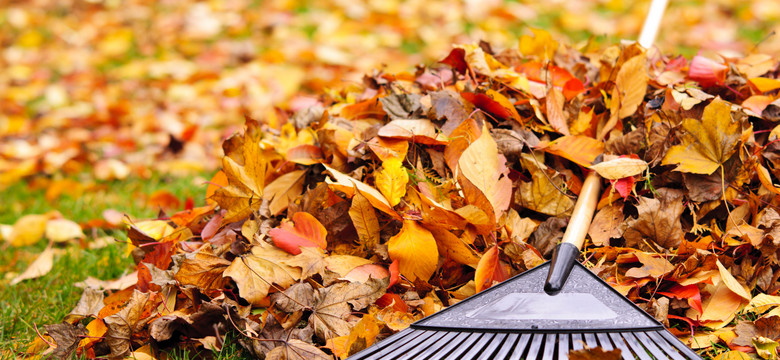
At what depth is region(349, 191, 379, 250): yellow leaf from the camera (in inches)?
49.8

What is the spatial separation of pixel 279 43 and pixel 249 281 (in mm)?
2867

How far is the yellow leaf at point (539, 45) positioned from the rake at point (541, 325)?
821 mm

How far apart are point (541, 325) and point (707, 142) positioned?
584 millimetres

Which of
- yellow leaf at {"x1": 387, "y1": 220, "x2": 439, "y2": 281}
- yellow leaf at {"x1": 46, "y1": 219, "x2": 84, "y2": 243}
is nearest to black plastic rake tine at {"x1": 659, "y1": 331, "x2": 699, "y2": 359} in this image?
yellow leaf at {"x1": 387, "y1": 220, "x2": 439, "y2": 281}

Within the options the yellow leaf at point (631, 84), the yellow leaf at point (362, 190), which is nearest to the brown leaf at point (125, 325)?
the yellow leaf at point (362, 190)

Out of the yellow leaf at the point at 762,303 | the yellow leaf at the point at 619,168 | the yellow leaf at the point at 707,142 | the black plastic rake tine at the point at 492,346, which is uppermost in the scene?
the yellow leaf at the point at 707,142

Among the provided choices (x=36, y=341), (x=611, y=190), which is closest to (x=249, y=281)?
(x=36, y=341)

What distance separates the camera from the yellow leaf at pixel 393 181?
1.27 meters

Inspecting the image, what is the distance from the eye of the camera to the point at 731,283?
3.79ft

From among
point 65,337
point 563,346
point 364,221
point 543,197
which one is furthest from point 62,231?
point 563,346

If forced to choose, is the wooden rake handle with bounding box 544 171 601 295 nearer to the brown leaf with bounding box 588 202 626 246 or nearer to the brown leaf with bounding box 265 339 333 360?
the brown leaf with bounding box 588 202 626 246

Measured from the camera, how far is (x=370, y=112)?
159 centimetres

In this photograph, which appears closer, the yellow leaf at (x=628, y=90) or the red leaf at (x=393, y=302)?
the red leaf at (x=393, y=302)

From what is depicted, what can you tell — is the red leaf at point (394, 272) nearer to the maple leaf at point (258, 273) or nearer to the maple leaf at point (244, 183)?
the maple leaf at point (258, 273)
